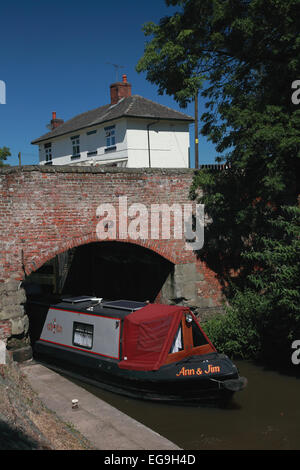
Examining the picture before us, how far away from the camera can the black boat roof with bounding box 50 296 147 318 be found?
992 cm

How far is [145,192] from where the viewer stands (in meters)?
12.1

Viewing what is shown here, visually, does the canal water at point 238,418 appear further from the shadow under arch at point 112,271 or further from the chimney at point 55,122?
the chimney at point 55,122

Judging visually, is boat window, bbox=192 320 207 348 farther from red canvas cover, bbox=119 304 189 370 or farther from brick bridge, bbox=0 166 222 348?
brick bridge, bbox=0 166 222 348

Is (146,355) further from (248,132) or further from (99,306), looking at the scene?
(248,132)

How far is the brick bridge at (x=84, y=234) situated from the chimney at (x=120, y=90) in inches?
686

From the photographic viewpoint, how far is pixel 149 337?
29.9ft

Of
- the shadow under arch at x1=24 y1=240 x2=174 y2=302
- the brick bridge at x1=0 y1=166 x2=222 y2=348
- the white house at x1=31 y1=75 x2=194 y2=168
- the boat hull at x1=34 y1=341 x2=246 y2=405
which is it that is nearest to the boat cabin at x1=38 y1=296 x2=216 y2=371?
the boat hull at x1=34 y1=341 x2=246 y2=405

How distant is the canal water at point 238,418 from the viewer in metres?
7.27

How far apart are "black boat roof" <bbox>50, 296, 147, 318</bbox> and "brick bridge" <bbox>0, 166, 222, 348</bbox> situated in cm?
118

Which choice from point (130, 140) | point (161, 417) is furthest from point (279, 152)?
point (130, 140)

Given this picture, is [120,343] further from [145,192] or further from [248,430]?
[145,192]

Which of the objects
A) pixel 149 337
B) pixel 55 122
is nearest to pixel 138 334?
pixel 149 337

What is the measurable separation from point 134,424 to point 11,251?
16.6 ft

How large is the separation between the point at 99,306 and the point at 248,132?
19.0 ft
